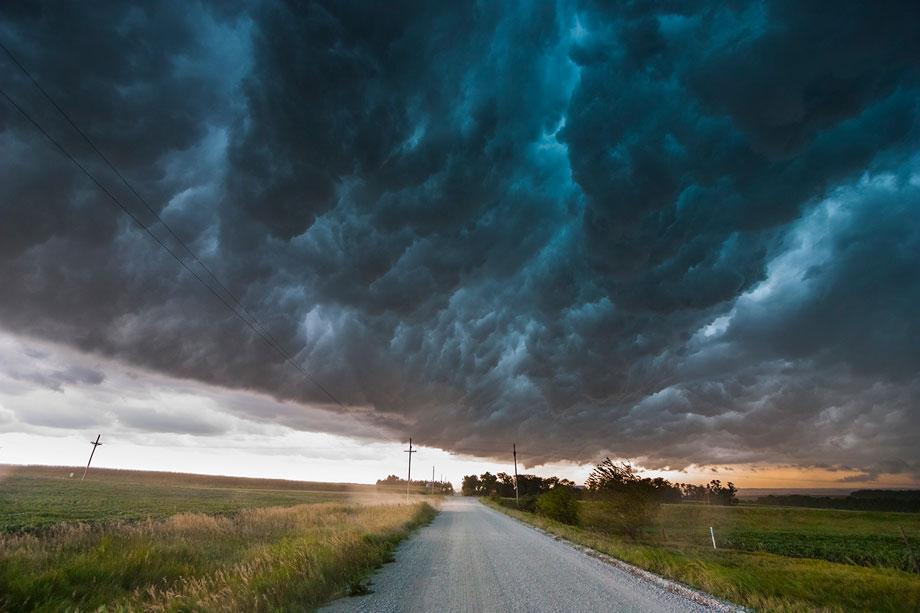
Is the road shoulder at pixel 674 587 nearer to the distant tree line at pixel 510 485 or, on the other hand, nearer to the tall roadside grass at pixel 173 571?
the tall roadside grass at pixel 173 571

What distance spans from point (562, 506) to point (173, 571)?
4466 cm

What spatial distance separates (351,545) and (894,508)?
17244 cm

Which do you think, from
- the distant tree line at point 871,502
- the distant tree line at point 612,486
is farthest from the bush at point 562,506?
the distant tree line at point 871,502

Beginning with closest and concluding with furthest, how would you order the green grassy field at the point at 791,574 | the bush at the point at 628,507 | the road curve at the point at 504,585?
the road curve at the point at 504,585, the green grassy field at the point at 791,574, the bush at the point at 628,507

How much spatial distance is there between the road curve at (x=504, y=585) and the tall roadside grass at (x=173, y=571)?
0.91 meters

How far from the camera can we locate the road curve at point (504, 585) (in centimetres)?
830

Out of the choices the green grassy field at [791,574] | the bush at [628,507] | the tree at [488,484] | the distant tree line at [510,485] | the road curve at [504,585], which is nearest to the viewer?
the road curve at [504,585]

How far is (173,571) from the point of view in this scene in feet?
35.7

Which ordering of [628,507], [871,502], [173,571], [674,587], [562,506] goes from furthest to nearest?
[871,502], [562,506], [628,507], [173,571], [674,587]

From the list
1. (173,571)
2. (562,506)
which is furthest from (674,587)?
(562,506)

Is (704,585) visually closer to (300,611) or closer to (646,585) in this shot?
(646,585)

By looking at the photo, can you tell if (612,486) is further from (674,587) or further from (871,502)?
(871,502)

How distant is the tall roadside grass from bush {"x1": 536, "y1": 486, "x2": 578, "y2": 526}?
3681cm

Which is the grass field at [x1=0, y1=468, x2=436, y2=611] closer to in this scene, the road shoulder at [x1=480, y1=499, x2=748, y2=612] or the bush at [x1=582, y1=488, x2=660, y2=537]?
the road shoulder at [x1=480, y1=499, x2=748, y2=612]
